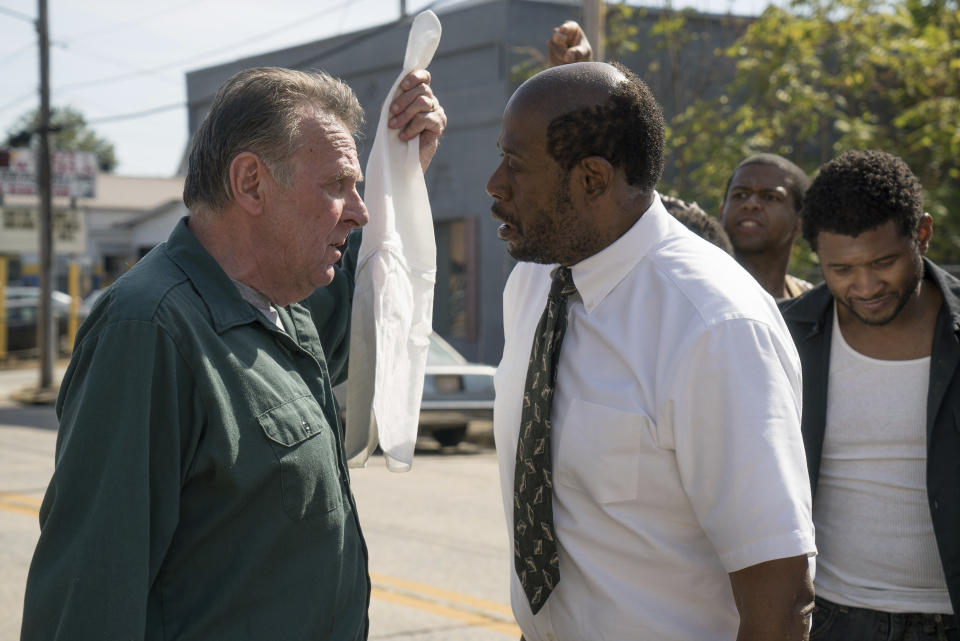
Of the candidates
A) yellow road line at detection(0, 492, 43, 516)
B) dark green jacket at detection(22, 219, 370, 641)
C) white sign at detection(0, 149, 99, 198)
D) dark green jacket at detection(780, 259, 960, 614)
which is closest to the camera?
dark green jacket at detection(22, 219, 370, 641)

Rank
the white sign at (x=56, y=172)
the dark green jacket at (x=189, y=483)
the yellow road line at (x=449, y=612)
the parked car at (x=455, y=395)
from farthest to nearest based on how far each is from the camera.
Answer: the white sign at (x=56, y=172) → the parked car at (x=455, y=395) → the yellow road line at (x=449, y=612) → the dark green jacket at (x=189, y=483)

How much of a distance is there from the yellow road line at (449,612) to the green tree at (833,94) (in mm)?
6648

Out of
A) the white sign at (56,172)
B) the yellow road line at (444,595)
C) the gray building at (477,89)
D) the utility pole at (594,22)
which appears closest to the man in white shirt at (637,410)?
the yellow road line at (444,595)

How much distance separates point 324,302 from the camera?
9.27ft

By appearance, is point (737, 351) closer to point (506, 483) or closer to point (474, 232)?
point (506, 483)

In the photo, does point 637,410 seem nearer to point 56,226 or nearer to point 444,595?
point 444,595

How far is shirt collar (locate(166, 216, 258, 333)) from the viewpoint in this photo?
213 centimetres

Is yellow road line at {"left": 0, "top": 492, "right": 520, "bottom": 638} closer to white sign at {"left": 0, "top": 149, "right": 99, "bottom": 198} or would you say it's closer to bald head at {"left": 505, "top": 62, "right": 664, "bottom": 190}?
bald head at {"left": 505, "top": 62, "right": 664, "bottom": 190}

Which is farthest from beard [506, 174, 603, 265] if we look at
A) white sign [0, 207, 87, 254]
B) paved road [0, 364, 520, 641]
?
white sign [0, 207, 87, 254]

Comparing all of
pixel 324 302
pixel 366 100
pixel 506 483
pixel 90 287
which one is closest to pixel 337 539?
pixel 506 483

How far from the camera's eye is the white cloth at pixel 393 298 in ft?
9.02

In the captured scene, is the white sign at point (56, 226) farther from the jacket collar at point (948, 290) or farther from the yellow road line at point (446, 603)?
the jacket collar at point (948, 290)

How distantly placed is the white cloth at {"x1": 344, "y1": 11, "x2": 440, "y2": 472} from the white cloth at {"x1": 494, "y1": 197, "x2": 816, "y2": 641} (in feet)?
1.88

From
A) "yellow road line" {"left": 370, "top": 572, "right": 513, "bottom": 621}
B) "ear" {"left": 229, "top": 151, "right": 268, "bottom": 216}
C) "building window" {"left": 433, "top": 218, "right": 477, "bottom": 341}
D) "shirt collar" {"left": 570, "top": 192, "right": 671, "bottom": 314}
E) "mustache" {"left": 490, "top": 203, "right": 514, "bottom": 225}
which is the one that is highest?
"ear" {"left": 229, "top": 151, "right": 268, "bottom": 216}
